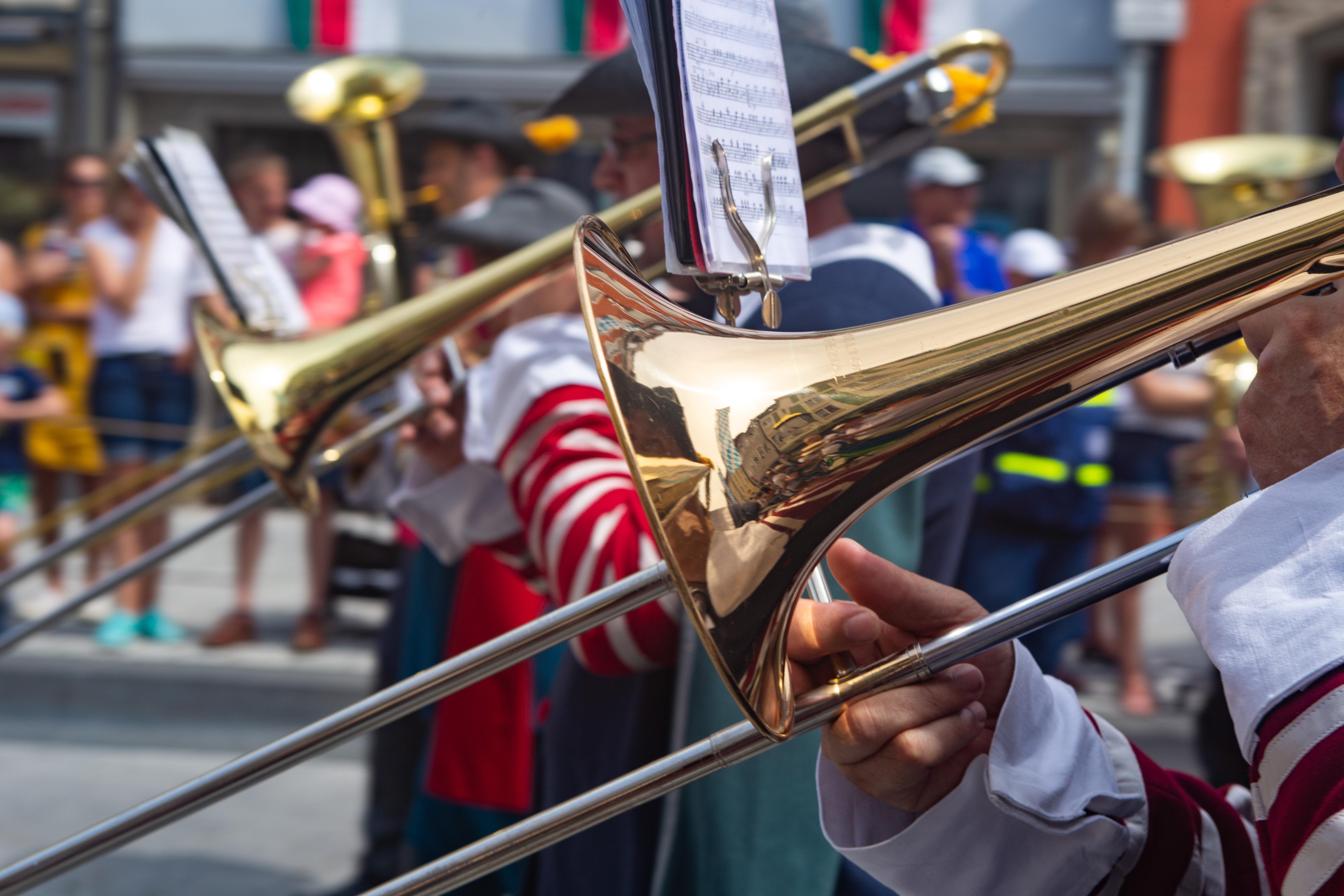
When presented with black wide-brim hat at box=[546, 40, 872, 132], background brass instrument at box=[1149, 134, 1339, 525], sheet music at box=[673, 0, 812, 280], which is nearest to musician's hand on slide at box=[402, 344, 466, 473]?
black wide-brim hat at box=[546, 40, 872, 132]

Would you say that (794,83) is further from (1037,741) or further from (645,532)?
(1037,741)

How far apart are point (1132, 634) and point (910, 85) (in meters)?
→ 2.49

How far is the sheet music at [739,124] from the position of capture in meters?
0.78

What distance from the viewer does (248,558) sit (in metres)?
4.22

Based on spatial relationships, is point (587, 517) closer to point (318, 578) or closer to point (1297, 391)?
point (1297, 391)

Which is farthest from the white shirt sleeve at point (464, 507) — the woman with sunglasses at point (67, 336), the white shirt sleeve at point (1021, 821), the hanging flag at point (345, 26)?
the hanging flag at point (345, 26)

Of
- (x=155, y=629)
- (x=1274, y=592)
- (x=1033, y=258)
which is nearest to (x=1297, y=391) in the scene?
(x=1274, y=592)

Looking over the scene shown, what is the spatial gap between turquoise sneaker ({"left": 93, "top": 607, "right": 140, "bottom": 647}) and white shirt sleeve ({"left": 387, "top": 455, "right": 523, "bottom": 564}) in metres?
2.54

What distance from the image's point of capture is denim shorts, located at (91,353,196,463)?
13.7ft

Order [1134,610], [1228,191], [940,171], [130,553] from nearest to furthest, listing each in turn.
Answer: [1228,191] < [1134,610] < [940,171] < [130,553]

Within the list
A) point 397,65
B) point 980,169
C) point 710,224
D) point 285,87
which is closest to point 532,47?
point 285,87

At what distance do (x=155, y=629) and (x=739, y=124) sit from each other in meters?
3.74

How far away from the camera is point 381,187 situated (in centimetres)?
279

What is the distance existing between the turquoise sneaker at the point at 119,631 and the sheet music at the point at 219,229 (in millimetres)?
2355
